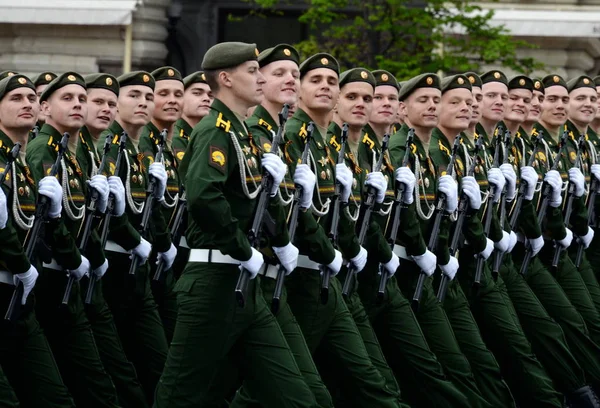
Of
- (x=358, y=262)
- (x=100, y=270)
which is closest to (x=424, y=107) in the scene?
(x=358, y=262)

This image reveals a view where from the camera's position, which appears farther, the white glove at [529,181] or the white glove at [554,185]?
the white glove at [554,185]

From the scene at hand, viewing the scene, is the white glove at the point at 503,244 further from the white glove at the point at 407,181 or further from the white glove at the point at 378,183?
the white glove at the point at 378,183

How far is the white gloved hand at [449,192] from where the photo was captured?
35.4 ft

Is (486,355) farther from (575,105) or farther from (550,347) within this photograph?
(575,105)

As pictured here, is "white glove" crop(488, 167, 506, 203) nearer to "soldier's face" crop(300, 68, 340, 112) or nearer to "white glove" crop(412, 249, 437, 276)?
"white glove" crop(412, 249, 437, 276)

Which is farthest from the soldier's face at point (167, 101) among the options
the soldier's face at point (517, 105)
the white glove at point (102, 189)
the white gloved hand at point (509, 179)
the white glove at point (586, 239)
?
the white glove at point (586, 239)

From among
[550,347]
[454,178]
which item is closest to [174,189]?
[454,178]

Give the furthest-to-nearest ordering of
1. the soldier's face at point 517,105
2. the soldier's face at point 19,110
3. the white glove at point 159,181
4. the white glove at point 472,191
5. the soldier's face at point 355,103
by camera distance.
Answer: the soldier's face at point 517,105, the white glove at point 472,191, the white glove at point 159,181, the soldier's face at point 355,103, the soldier's face at point 19,110

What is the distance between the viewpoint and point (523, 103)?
1266 cm

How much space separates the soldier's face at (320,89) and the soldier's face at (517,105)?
2.83m

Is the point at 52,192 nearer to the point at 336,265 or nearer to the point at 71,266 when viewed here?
the point at 71,266

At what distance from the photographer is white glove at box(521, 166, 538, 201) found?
1205 centimetres

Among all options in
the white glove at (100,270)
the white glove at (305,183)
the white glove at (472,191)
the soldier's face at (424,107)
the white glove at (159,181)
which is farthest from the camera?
the white glove at (472,191)

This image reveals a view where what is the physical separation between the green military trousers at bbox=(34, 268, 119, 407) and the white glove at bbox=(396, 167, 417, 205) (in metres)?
1.91
